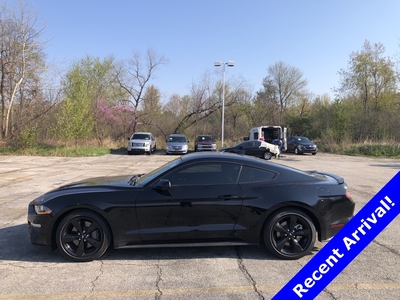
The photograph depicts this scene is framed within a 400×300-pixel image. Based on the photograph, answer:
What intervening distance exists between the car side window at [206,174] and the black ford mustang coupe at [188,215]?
0.05 ft

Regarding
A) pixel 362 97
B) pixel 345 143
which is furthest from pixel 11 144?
pixel 362 97

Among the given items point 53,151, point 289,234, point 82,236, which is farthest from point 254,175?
point 53,151

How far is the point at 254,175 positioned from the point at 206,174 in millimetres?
685

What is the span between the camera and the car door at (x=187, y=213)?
3.92 meters

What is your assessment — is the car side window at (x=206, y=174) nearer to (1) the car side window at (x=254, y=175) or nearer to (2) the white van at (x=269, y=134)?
A: (1) the car side window at (x=254, y=175)

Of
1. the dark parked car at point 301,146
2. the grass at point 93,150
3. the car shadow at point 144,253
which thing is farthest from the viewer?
the dark parked car at point 301,146

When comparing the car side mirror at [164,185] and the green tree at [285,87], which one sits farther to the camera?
the green tree at [285,87]

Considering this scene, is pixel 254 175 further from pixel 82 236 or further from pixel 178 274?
pixel 82 236

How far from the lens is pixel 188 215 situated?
3.93 meters

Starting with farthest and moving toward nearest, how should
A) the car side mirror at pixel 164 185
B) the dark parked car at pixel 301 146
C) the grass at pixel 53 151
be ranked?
the dark parked car at pixel 301 146, the grass at pixel 53 151, the car side mirror at pixel 164 185

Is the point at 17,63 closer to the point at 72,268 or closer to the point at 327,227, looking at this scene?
the point at 72,268

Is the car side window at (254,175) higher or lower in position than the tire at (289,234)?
higher

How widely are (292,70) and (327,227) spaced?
4744 centimetres

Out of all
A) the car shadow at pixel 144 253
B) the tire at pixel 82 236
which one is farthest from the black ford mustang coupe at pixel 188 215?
the car shadow at pixel 144 253
